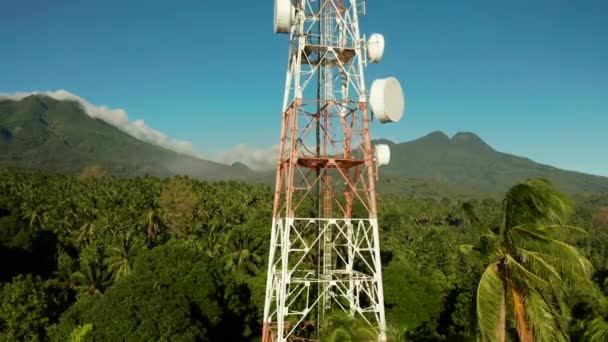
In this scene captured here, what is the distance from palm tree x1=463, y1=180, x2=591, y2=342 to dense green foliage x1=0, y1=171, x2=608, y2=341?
24cm

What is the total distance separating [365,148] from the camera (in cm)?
1748

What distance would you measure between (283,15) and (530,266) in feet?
36.4

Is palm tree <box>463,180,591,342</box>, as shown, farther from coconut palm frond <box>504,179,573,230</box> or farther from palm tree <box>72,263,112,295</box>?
palm tree <box>72,263,112,295</box>

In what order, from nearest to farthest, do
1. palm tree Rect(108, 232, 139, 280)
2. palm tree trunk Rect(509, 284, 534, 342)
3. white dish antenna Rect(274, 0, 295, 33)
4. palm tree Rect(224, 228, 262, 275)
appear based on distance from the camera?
palm tree trunk Rect(509, 284, 534, 342)
white dish antenna Rect(274, 0, 295, 33)
palm tree Rect(108, 232, 139, 280)
palm tree Rect(224, 228, 262, 275)

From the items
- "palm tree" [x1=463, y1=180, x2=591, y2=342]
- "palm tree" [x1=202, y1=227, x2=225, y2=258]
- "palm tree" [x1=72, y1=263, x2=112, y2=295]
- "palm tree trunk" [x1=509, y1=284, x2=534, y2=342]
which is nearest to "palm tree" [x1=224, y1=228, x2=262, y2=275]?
"palm tree" [x1=202, y1=227, x2=225, y2=258]

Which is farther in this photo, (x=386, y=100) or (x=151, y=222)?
(x=151, y=222)

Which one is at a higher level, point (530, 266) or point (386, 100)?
point (386, 100)

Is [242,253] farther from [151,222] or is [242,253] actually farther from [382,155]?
[382,155]

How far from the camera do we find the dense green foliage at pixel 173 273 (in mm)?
24203

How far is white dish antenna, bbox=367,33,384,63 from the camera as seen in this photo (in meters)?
17.8

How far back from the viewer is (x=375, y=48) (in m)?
17.8

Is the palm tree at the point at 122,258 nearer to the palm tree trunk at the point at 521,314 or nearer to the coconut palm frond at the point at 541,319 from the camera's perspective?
the palm tree trunk at the point at 521,314

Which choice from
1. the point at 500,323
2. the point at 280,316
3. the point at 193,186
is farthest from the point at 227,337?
the point at 193,186

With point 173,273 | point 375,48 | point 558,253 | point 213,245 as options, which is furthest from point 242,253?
point 558,253
